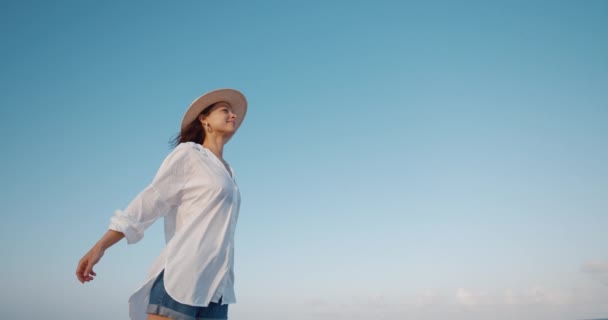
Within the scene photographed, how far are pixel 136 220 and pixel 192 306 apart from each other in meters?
0.60

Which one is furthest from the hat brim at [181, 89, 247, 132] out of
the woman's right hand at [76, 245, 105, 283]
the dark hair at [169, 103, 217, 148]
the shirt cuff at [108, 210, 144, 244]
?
the woman's right hand at [76, 245, 105, 283]

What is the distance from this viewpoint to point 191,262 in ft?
9.38

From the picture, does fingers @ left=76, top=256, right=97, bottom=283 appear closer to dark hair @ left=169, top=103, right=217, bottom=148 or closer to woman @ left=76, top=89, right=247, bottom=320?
woman @ left=76, top=89, right=247, bottom=320

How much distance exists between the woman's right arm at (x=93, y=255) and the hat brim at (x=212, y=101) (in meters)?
1.34

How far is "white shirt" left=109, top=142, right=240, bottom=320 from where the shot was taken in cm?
282

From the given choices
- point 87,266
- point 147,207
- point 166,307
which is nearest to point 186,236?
point 147,207

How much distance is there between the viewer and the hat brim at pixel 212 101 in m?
3.89

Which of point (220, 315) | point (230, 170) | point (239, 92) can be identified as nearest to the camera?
point (220, 315)

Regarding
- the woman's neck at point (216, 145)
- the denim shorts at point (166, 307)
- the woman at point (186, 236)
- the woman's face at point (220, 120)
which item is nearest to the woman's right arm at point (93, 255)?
the woman at point (186, 236)

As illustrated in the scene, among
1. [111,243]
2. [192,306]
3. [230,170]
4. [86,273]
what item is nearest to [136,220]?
[111,243]

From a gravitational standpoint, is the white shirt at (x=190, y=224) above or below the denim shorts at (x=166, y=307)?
above

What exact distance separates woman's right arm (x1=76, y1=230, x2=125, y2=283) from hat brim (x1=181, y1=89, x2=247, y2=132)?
4.41 feet

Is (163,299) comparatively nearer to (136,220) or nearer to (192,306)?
(192,306)

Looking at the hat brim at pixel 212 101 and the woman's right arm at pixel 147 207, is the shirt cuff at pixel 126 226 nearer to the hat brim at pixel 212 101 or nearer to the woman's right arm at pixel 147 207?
the woman's right arm at pixel 147 207
